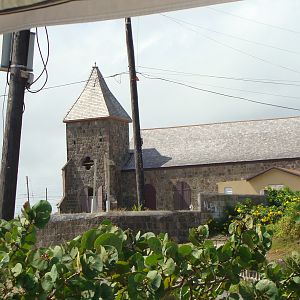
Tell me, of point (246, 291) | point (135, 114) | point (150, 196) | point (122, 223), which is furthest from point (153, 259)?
point (150, 196)

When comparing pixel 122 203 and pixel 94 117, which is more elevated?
pixel 94 117

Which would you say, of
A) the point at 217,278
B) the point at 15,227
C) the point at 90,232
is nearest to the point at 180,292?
the point at 217,278

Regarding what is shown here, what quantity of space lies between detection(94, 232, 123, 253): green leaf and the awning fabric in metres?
0.75

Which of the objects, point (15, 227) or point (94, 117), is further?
point (94, 117)

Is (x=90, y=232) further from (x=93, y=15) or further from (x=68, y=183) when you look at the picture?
(x=68, y=183)

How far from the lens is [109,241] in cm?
274

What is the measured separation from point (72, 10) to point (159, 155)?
3856 centimetres

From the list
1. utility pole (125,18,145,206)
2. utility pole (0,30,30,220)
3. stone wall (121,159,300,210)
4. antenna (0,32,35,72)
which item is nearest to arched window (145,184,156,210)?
stone wall (121,159,300,210)

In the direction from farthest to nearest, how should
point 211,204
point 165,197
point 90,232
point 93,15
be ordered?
point 165,197, point 211,204, point 90,232, point 93,15

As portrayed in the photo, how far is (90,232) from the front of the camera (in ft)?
9.15

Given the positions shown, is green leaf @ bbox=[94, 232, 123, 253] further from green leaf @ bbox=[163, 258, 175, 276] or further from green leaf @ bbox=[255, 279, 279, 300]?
green leaf @ bbox=[255, 279, 279, 300]

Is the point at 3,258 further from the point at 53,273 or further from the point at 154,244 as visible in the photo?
the point at 154,244

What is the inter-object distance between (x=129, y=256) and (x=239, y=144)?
3793cm

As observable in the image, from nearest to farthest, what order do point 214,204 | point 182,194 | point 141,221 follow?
point 141,221 < point 214,204 < point 182,194
